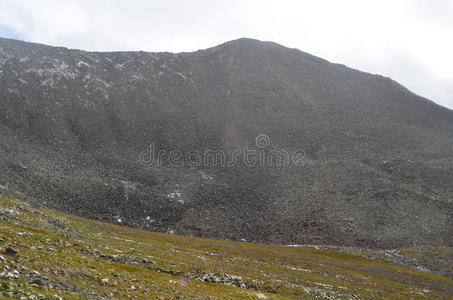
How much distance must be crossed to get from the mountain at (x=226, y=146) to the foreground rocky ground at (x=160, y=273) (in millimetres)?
27753

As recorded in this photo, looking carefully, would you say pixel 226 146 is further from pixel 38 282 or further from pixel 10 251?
pixel 38 282

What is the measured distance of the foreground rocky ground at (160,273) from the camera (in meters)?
20.2

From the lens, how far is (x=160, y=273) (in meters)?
31.7

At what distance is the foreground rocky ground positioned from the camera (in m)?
20.2

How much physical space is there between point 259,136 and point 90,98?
61.5m

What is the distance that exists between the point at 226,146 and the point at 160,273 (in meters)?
103

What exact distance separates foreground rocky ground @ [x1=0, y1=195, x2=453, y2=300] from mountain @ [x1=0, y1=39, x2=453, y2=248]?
2775 cm

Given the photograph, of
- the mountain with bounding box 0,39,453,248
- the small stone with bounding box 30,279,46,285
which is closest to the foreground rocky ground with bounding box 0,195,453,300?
the small stone with bounding box 30,279,46,285

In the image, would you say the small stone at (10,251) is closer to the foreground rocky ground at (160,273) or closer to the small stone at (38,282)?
the foreground rocky ground at (160,273)

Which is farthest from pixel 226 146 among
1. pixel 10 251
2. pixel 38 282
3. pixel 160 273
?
pixel 38 282

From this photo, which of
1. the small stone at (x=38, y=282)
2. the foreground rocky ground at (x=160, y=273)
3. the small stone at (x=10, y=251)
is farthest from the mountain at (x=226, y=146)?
the small stone at (x=38, y=282)

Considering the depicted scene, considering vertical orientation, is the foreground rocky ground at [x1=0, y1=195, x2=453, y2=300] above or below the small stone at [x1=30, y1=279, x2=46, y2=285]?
below

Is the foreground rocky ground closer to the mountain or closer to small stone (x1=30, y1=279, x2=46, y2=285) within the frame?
small stone (x1=30, y1=279, x2=46, y2=285)

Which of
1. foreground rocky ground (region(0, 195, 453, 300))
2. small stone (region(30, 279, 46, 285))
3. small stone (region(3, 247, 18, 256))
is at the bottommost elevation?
foreground rocky ground (region(0, 195, 453, 300))
